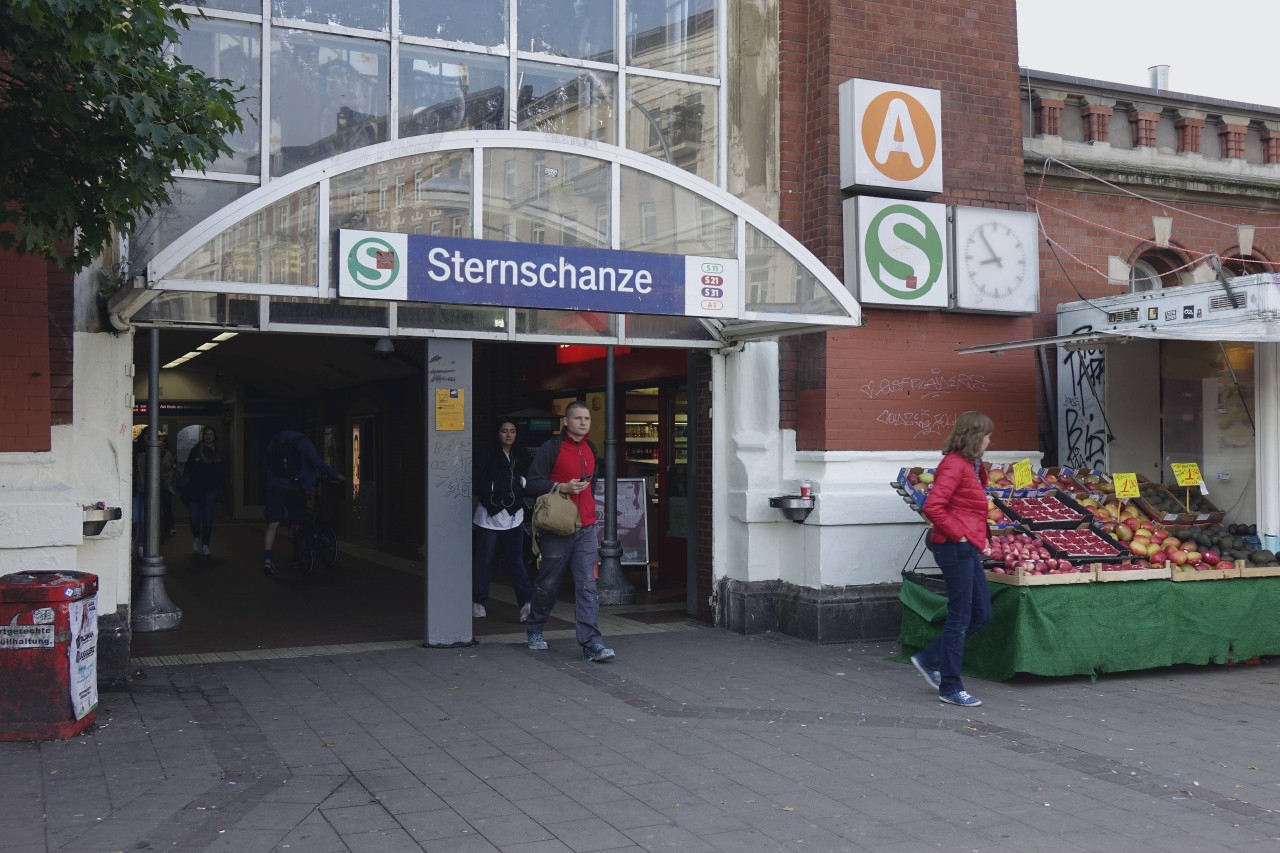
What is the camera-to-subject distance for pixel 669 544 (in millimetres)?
13555

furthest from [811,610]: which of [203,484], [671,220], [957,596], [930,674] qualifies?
[203,484]

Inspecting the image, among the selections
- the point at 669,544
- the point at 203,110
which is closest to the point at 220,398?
the point at 669,544

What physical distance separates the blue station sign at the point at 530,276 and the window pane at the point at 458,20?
252 cm

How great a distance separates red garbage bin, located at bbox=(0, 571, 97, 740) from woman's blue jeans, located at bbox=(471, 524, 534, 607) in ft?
13.5

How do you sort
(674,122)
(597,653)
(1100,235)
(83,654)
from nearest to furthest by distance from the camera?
(83,654), (597,653), (674,122), (1100,235)

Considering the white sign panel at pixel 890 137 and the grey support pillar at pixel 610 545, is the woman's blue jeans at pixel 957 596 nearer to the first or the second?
the white sign panel at pixel 890 137

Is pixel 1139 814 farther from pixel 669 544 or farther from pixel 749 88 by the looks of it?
pixel 669 544

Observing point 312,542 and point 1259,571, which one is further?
point 312,542

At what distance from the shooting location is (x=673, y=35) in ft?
34.4

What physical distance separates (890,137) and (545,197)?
3.58 meters

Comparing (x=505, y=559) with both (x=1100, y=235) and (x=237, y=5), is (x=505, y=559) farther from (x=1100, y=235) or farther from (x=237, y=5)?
(x=1100, y=235)

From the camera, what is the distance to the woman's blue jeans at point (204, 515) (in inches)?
678

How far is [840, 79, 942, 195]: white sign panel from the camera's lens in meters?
10.2

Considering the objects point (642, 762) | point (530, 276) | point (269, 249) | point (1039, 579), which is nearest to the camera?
point (642, 762)
